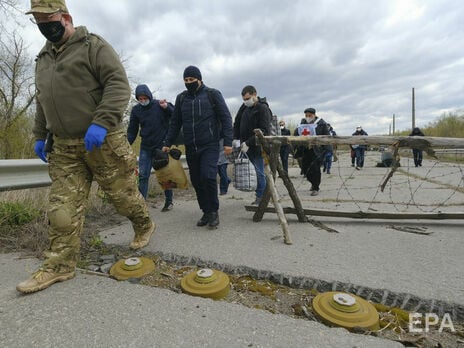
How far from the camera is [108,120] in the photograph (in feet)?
7.07

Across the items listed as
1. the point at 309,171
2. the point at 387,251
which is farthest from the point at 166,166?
the point at 309,171

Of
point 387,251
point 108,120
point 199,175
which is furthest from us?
point 199,175

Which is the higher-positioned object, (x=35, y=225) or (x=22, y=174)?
(x=22, y=174)

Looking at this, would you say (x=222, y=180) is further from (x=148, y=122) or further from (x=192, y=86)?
(x=192, y=86)

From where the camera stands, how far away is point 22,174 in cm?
348

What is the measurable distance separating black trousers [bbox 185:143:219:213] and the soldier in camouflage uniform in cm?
120

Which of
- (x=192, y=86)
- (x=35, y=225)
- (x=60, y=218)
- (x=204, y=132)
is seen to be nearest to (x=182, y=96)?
(x=192, y=86)

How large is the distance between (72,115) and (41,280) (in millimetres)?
1215

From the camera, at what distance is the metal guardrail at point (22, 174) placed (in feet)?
10.6

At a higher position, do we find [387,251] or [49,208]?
[49,208]

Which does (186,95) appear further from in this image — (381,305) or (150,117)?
(381,305)

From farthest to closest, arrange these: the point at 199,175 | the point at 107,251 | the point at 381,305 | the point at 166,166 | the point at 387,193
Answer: the point at 387,193
the point at 166,166
the point at 199,175
the point at 107,251
the point at 381,305

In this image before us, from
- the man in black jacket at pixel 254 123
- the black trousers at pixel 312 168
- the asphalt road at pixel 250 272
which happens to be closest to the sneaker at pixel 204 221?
the asphalt road at pixel 250 272

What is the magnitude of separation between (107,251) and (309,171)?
4.31 m
